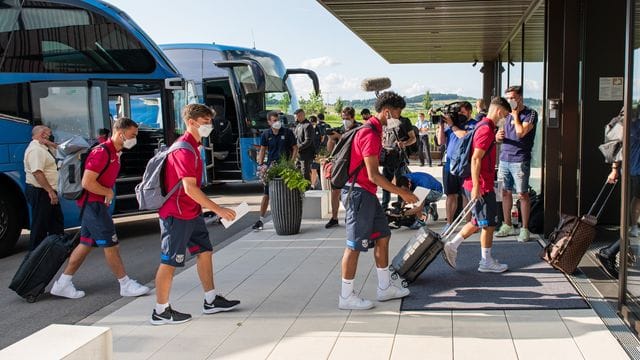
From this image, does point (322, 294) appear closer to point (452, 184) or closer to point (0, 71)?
point (452, 184)

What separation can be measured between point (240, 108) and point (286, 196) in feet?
21.2

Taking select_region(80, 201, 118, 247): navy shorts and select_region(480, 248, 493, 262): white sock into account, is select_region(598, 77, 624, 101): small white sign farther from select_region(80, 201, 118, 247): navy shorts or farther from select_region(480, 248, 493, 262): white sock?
select_region(80, 201, 118, 247): navy shorts

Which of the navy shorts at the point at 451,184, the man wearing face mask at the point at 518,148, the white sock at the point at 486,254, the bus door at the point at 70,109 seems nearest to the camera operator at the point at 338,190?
the navy shorts at the point at 451,184

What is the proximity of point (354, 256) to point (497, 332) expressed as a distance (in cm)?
131

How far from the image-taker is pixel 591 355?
13.5ft

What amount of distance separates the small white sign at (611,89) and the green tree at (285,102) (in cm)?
978

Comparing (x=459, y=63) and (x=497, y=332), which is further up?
(x=459, y=63)

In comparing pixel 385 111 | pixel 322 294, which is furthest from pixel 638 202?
pixel 322 294

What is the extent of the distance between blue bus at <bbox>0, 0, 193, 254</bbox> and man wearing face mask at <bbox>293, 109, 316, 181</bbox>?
3.02 meters

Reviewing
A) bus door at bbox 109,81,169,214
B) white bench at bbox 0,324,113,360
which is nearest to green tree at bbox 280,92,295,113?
bus door at bbox 109,81,169,214

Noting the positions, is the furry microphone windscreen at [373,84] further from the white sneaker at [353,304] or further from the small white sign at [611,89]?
the white sneaker at [353,304]

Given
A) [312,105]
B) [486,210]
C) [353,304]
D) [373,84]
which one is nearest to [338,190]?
[486,210]

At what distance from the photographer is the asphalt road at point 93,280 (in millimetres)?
5609

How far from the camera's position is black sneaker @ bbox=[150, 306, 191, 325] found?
5.16 meters
